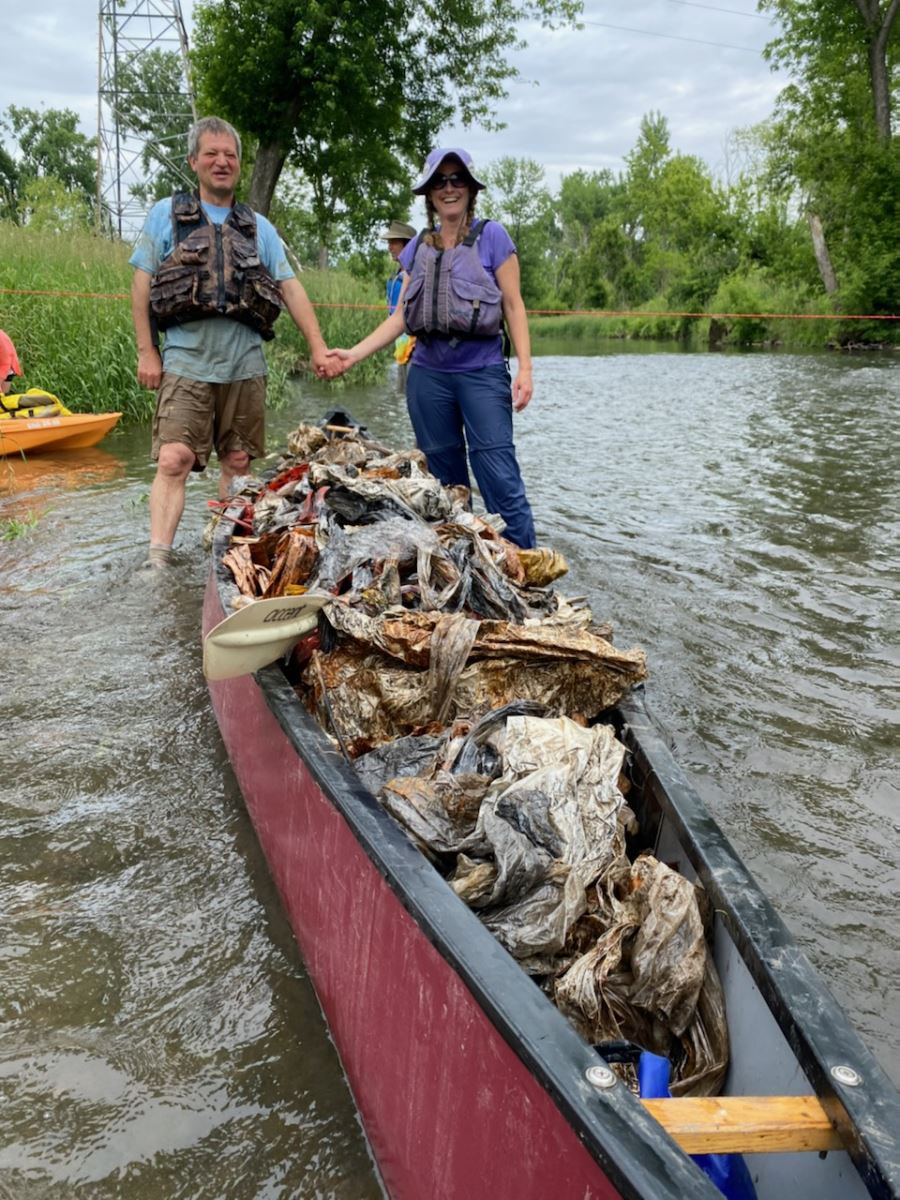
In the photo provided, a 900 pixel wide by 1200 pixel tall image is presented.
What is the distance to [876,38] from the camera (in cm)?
3372

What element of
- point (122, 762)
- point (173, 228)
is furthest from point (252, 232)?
point (122, 762)

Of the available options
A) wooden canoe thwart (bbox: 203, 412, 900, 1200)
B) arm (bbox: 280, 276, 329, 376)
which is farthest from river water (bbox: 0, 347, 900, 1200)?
arm (bbox: 280, 276, 329, 376)

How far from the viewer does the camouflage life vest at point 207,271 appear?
5.04 meters

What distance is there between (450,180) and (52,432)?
658cm

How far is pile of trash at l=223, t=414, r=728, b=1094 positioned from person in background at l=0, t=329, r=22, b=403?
6590 mm

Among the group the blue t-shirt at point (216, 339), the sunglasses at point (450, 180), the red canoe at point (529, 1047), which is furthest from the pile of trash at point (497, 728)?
the sunglasses at point (450, 180)

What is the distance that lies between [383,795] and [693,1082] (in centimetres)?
88

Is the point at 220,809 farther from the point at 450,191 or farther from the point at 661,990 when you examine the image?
the point at 450,191

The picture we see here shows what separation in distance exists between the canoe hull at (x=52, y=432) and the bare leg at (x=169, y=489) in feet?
14.6

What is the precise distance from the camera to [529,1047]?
4.29ft

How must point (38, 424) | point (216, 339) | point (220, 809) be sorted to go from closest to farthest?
1. point (220, 809)
2. point (216, 339)
3. point (38, 424)

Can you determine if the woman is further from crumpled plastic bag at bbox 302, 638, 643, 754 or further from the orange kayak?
the orange kayak

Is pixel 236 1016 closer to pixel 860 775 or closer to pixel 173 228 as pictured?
pixel 860 775

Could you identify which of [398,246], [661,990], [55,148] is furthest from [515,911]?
[55,148]
